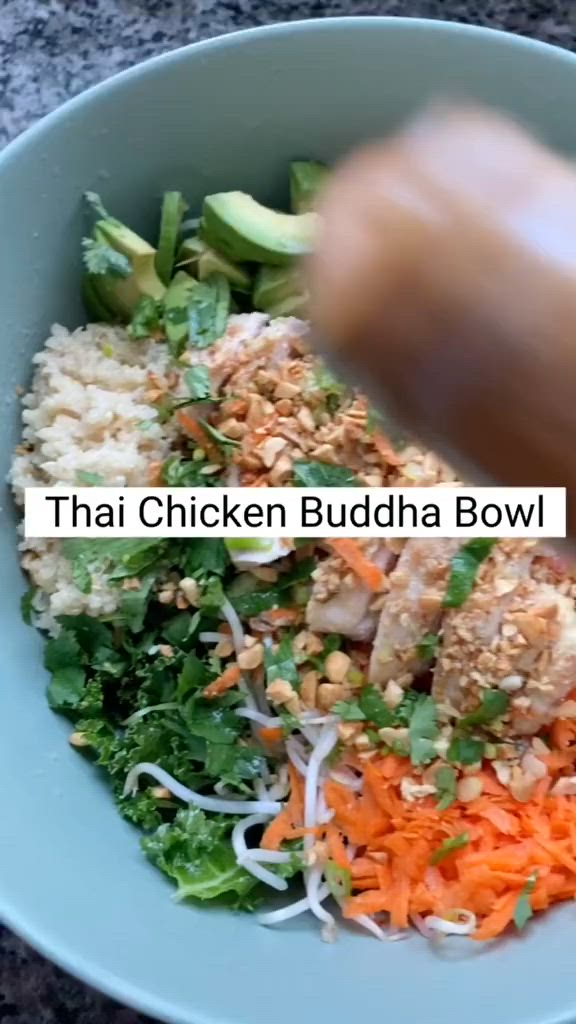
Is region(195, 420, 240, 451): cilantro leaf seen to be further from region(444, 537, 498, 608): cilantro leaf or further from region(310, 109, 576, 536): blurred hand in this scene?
region(310, 109, 576, 536): blurred hand

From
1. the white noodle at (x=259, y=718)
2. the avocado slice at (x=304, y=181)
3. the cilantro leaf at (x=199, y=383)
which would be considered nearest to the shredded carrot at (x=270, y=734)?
the white noodle at (x=259, y=718)

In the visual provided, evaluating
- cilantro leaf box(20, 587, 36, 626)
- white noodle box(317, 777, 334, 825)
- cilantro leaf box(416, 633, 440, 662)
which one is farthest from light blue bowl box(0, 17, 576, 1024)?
cilantro leaf box(416, 633, 440, 662)

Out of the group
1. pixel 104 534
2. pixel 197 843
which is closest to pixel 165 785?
pixel 197 843

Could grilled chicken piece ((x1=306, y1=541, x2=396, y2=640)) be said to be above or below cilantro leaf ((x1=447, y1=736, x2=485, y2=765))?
above

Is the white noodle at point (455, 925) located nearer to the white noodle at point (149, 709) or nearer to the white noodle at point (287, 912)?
the white noodle at point (287, 912)

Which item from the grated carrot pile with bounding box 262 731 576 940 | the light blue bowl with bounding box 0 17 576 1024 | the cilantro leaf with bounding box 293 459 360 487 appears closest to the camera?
the light blue bowl with bounding box 0 17 576 1024

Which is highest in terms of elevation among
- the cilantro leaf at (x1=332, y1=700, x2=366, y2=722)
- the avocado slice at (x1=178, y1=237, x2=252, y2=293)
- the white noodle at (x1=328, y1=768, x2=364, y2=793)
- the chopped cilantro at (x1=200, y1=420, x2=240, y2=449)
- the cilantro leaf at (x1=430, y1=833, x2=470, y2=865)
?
the avocado slice at (x1=178, y1=237, x2=252, y2=293)
